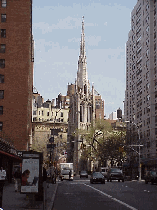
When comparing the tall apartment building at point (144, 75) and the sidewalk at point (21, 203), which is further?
the tall apartment building at point (144, 75)

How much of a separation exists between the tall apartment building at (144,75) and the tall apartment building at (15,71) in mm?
35204

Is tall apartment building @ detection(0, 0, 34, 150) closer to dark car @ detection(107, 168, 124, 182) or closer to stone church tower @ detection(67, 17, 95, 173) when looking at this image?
dark car @ detection(107, 168, 124, 182)

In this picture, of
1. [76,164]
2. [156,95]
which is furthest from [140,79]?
[76,164]

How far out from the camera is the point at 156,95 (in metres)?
93.3

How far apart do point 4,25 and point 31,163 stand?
54214mm

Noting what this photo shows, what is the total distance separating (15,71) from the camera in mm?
66625

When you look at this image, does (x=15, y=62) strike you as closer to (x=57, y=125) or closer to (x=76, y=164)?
(x=76, y=164)

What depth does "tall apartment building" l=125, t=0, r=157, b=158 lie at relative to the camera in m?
94.4

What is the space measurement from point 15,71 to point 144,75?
4405 cm

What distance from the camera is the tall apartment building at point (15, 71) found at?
6419 cm

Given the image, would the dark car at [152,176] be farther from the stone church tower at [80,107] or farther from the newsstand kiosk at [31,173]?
the stone church tower at [80,107]

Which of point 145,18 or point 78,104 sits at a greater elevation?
point 145,18

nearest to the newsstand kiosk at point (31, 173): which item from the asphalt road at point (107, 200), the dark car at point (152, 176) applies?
the asphalt road at point (107, 200)

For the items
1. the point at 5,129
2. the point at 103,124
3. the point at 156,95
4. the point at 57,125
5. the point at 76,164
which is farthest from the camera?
the point at 57,125
